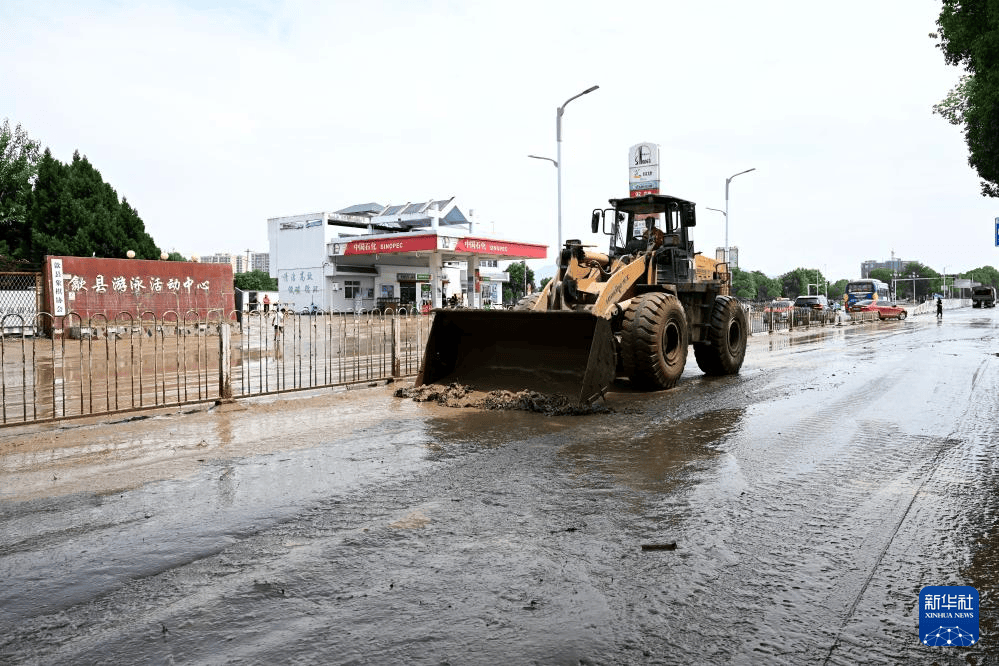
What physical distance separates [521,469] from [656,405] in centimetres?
385

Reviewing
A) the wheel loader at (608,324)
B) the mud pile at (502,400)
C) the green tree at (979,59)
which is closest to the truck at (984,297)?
A: the green tree at (979,59)

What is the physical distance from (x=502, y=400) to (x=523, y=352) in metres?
1.00

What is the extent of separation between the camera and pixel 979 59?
54.6 feet

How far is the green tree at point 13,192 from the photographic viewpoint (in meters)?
44.4

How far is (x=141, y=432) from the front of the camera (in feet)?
25.1

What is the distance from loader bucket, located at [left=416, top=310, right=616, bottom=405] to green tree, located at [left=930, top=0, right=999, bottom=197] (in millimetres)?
13203

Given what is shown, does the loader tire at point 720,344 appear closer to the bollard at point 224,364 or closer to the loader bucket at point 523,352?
the loader bucket at point 523,352

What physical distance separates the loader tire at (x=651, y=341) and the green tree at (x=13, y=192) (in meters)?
46.6

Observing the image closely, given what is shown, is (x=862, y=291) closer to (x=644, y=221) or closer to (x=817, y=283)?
(x=644, y=221)

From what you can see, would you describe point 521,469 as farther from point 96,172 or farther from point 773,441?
point 96,172

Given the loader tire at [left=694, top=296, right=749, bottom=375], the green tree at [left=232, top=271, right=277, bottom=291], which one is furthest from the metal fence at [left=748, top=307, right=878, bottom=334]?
the green tree at [left=232, top=271, right=277, bottom=291]

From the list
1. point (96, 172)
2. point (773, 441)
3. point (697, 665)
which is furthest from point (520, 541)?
point (96, 172)

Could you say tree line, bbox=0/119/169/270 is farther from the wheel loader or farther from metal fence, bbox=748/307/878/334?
the wheel loader

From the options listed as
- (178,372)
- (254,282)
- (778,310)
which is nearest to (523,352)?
(178,372)
